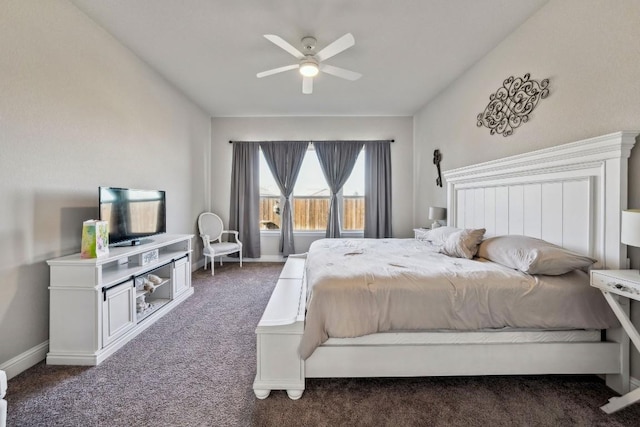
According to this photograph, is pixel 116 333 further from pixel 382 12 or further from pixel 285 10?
pixel 382 12

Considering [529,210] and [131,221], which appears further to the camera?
[131,221]

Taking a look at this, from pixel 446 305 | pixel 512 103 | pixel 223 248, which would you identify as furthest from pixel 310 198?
pixel 446 305

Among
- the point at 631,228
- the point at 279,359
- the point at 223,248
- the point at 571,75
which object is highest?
the point at 571,75

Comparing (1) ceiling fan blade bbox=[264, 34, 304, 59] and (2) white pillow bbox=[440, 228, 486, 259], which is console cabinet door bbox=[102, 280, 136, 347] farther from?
(2) white pillow bbox=[440, 228, 486, 259]

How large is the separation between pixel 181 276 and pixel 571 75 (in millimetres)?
4161

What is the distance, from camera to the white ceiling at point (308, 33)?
2.32m

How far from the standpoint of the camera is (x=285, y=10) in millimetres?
2361

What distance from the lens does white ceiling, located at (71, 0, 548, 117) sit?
232 centimetres

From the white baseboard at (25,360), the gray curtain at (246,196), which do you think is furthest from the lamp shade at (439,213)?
the white baseboard at (25,360)

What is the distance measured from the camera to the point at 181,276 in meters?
3.28

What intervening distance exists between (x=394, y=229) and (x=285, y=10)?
395cm

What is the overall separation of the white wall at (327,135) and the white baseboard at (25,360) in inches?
132

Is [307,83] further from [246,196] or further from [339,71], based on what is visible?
[246,196]

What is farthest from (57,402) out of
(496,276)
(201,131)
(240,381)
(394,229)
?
(394,229)
